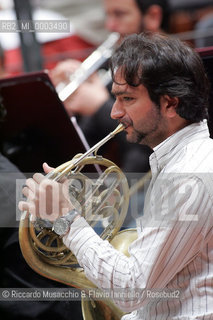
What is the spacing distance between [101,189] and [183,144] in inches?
12.0

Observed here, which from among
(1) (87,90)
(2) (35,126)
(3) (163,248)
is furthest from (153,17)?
(3) (163,248)

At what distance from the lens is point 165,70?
3.80ft

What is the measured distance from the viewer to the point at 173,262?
3.53ft

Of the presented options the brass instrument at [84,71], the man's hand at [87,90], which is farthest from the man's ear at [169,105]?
the man's hand at [87,90]

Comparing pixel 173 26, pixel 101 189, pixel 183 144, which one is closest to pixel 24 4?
pixel 173 26

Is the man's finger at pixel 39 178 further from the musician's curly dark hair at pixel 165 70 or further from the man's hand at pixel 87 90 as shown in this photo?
the man's hand at pixel 87 90

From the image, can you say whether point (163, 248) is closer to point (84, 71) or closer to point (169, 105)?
point (169, 105)

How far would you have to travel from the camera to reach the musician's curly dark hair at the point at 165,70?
45.4 inches

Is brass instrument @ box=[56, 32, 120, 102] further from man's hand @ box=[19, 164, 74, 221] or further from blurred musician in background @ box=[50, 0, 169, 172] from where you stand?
man's hand @ box=[19, 164, 74, 221]

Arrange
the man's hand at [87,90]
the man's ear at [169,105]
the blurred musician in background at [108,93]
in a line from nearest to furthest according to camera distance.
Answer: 1. the man's ear at [169,105]
2. the blurred musician in background at [108,93]
3. the man's hand at [87,90]

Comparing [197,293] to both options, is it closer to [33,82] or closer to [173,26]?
[33,82]

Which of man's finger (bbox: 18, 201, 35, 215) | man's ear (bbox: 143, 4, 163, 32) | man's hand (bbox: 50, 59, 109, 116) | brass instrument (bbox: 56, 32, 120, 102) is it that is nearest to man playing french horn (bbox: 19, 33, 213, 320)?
man's finger (bbox: 18, 201, 35, 215)

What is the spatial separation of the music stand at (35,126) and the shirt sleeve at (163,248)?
57 cm

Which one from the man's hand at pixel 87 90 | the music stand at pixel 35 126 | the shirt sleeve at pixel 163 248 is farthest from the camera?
the man's hand at pixel 87 90
